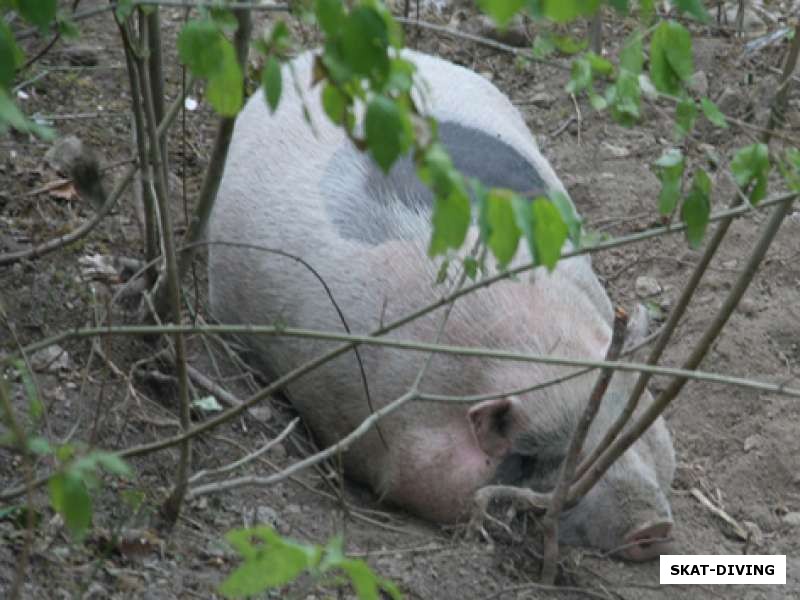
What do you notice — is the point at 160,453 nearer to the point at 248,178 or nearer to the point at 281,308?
the point at 281,308

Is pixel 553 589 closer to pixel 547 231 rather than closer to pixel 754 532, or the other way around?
pixel 754 532

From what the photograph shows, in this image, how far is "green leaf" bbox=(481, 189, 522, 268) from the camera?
169 cm

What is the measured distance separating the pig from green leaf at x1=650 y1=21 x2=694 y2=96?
1.59 metres

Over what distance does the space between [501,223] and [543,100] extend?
4.76 metres

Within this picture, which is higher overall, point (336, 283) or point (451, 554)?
point (336, 283)

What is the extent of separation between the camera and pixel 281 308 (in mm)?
4391

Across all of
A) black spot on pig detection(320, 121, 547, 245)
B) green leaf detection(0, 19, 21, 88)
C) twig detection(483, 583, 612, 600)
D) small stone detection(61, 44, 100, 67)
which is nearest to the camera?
green leaf detection(0, 19, 21, 88)

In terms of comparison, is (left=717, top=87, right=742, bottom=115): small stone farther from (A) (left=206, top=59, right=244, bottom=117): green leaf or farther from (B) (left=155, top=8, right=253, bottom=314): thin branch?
(A) (left=206, top=59, right=244, bottom=117): green leaf

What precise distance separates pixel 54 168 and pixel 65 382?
1.20 meters

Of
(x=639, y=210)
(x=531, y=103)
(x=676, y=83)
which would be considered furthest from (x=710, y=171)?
(x=676, y=83)

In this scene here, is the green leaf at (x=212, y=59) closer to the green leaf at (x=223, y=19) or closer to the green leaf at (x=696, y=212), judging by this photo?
the green leaf at (x=223, y=19)


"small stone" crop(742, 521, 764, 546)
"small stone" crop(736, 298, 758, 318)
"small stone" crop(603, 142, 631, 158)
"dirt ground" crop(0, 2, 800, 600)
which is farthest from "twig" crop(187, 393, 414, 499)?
"small stone" crop(603, 142, 631, 158)

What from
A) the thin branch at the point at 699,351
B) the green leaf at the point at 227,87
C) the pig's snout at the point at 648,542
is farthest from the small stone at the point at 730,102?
the green leaf at the point at 227,87

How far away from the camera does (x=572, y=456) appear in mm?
3457
